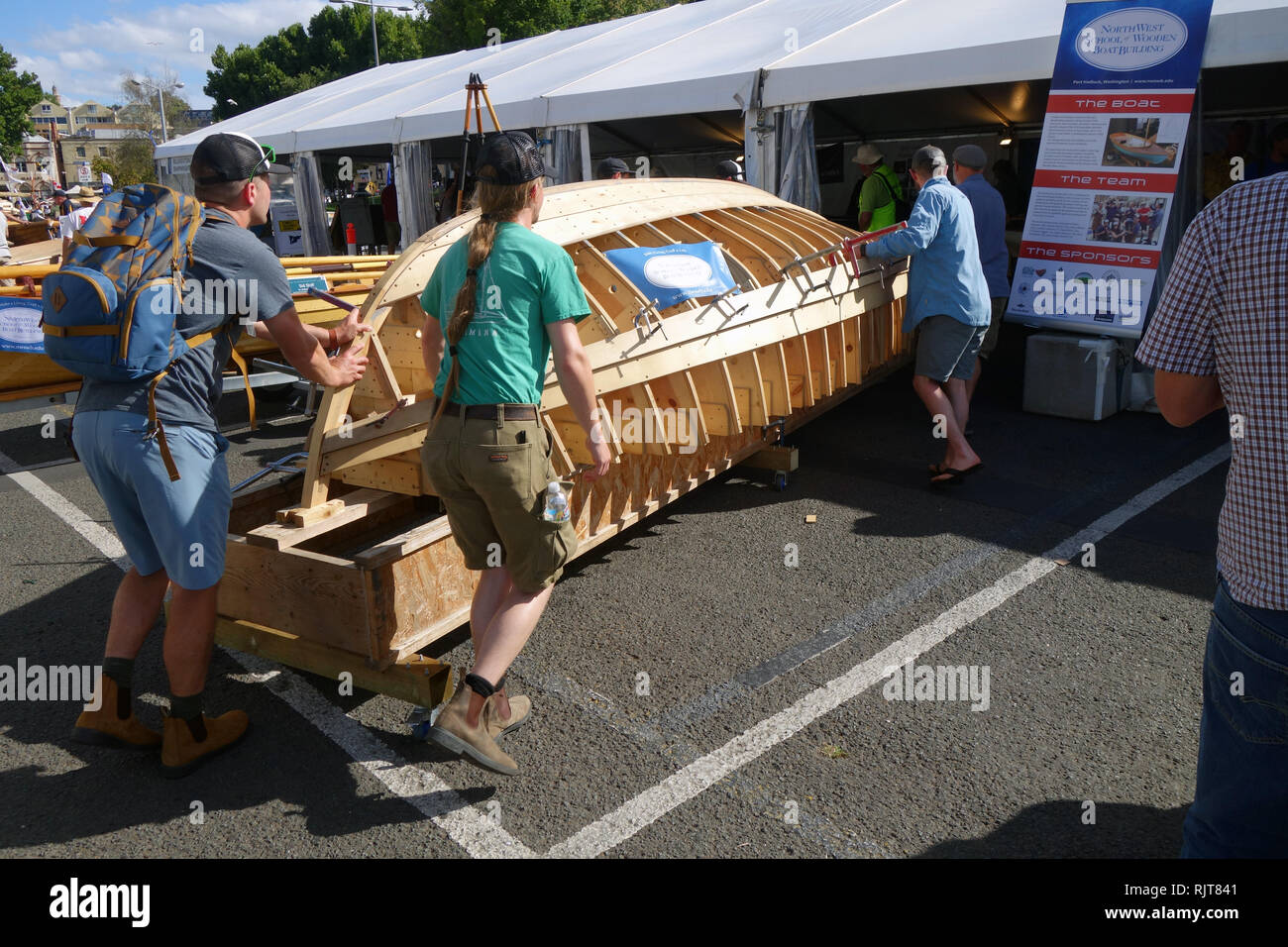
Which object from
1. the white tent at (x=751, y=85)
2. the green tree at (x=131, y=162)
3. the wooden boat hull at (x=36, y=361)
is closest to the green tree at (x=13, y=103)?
the green tree at (x=131, y=162)

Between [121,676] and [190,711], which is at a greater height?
[121,676]

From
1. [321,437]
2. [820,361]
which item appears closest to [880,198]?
[820,361]

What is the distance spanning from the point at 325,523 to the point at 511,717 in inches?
47.5

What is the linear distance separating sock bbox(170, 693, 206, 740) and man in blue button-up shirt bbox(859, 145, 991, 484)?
14.5 feet

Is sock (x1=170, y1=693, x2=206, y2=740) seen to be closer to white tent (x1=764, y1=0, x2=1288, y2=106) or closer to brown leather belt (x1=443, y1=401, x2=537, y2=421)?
brown leather belt (x1=443, y1=401, x2=537, y2=421)

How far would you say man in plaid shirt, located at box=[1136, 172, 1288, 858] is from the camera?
5.78 ft

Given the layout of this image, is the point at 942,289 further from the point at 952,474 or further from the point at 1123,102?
the point at 1123,102

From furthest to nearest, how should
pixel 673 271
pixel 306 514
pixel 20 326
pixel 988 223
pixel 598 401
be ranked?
1. pixel 988 223
2. pixel 20 326
3. pixel 673 271
4. pixel 598 401
5. pixel 306 514

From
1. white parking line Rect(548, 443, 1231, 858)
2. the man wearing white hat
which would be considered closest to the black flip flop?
white parking line Rect(548, 443, 1231, 858)

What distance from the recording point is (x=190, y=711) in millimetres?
3232

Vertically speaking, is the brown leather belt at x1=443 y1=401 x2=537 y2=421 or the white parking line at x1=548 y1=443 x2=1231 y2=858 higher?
the brown leather belt at x1=443 y1=401 x2=537 y2=421

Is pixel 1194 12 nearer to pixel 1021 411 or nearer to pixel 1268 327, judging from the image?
pixel 1021 411

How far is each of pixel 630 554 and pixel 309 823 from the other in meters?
2.45

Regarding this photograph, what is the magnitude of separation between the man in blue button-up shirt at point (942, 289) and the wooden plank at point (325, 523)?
345cm
